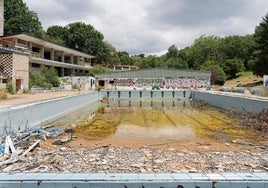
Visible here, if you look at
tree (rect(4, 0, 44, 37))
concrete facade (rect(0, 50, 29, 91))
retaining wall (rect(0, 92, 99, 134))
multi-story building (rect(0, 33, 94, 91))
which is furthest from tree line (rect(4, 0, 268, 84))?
retaining wall (rect(0, 92, 99, 134))

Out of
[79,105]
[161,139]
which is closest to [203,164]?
[161,139]

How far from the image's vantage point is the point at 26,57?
2409 centimetres

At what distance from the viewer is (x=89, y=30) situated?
59.1 m

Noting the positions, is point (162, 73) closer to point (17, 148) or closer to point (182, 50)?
point (17, 148)

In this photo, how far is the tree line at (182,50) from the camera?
43.5 meters

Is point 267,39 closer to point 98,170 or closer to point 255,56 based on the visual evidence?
point 255,56

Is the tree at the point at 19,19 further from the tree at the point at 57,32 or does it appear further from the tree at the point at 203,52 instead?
the tree at the point at 203,52

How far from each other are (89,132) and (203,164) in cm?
529

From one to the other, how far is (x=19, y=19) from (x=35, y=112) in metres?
41.6

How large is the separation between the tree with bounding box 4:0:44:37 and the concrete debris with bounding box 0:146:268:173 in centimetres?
4482

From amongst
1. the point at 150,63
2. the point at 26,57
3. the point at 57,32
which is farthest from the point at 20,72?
the point at 150,63

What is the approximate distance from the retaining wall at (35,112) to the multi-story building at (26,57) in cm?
686

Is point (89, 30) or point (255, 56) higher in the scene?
point (89, 30)

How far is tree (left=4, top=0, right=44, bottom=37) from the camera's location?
4672 centimetres
